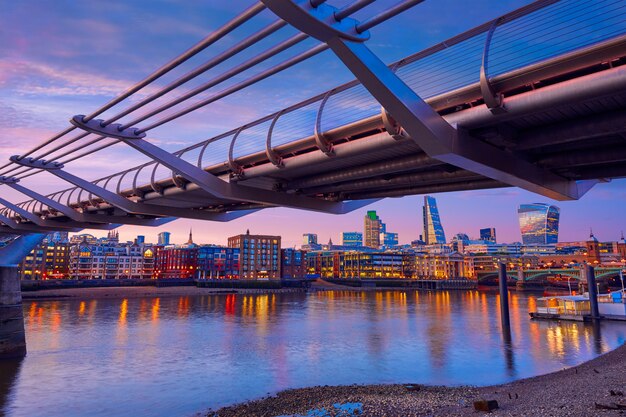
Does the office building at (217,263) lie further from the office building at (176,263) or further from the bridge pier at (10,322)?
the bridge pier at (10,322)

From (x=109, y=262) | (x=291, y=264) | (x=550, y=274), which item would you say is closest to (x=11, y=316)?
(x=109, y=262)

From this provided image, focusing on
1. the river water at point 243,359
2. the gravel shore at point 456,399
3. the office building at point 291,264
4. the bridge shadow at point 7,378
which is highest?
the office building at point 291,264

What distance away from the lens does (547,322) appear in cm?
4366

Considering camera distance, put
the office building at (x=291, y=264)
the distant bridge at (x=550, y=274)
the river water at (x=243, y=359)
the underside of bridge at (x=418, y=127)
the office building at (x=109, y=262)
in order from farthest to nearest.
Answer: the office building at (x=291, y=264) < the office building at (x=109, y=262) < the distant bridge at (x=550, y=274) < the river water at (x=243, y=359) < the underside of bridge at (x=418, y=127)

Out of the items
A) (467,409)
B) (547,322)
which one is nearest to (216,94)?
(467,409)

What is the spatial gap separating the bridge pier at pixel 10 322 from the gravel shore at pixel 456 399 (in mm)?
18115

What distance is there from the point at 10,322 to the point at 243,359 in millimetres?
15005

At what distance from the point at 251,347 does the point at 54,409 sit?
1465 cm

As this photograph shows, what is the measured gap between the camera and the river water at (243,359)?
19.4m

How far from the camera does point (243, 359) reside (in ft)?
88.0

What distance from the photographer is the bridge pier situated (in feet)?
87.5

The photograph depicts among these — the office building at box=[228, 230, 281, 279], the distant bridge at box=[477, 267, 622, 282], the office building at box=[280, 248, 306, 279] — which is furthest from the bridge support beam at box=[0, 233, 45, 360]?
the office building at box=[280, 248, 306, 279]

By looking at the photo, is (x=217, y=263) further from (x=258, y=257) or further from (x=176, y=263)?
(x=258, y=257)

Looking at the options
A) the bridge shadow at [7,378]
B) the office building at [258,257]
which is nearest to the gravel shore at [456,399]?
the bridge shadow at [7,378]
